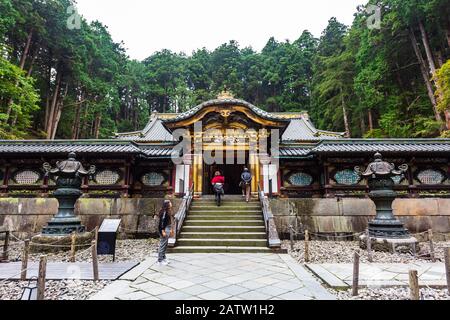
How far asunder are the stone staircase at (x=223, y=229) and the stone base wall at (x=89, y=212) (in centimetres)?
165

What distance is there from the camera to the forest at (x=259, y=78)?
56.5 feet

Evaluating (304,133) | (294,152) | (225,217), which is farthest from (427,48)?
(225,217)

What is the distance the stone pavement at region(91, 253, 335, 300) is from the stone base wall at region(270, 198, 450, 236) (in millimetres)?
4259

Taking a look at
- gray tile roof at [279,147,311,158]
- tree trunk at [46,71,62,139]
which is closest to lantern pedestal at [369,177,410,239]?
gray tile roof at [279,147,311,158]

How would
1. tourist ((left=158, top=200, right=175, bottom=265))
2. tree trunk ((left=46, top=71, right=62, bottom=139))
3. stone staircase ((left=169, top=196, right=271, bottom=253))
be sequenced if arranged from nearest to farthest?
tourist ((left=158, top=200, right=175, bottom=265)) < stone staircase ((left=169, top=196, right=271, bottom=253)) < tree trunk ((left=46, top=71, right=62, bottom=139))

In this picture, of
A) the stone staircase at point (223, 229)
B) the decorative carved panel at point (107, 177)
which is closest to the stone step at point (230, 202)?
the stone staircase at point (223, 229)

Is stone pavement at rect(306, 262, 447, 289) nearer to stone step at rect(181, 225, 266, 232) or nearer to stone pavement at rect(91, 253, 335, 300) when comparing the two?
stone pavement at rect(91, 253, 335, 300)

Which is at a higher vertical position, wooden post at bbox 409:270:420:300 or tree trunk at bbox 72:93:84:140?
tree trunk at bbox 72:93:84:140

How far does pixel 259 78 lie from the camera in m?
42.4

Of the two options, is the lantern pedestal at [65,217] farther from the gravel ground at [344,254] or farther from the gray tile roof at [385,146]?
the gray tile roof at [385,146]

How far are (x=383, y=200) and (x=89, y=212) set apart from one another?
38.9 feet

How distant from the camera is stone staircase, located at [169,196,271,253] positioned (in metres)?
8.16
